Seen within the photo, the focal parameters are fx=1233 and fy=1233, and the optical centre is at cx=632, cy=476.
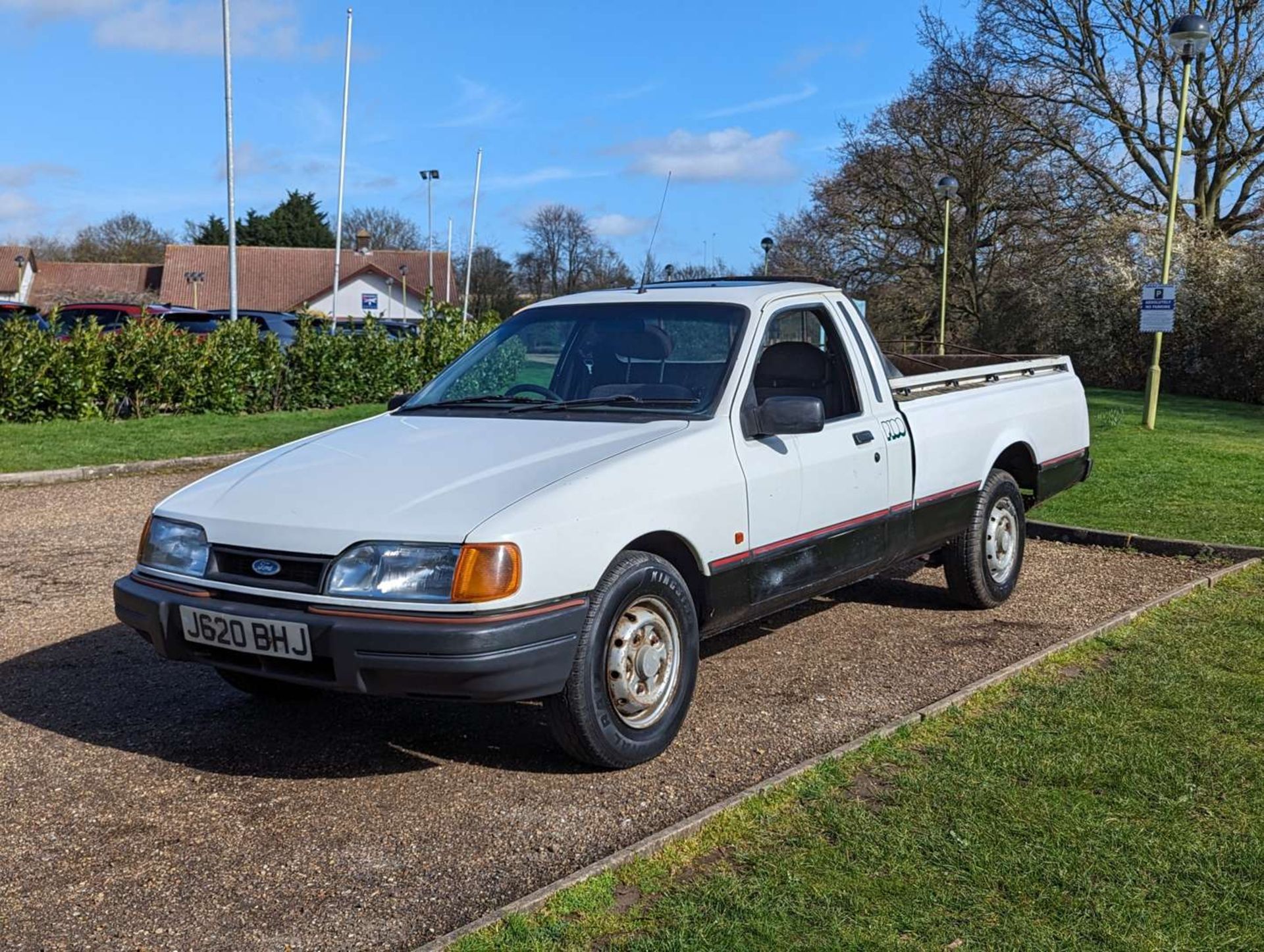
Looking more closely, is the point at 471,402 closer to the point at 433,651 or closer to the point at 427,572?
the point at 427,572

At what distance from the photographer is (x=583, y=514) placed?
4.37 metres

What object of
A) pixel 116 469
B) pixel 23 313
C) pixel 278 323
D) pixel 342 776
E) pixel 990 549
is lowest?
pixel 342 776

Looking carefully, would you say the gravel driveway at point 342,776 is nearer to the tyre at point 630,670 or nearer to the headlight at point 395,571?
the tyre at point 630,670

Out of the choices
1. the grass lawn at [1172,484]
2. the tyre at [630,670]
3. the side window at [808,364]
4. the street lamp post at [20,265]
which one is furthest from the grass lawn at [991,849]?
the street lamp post at [20,265]

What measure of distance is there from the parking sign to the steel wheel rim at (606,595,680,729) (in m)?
14.8

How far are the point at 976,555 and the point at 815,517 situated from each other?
6.21 feet

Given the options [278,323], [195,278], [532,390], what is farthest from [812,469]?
[195,278]

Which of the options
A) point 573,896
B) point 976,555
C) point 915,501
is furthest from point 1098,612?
point 573,896

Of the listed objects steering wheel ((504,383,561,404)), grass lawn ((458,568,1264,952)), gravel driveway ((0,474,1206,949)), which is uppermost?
steering wheel ((504,383,561,404))

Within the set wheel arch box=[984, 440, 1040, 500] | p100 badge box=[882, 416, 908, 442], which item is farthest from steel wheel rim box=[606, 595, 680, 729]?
wheel arch box=[984, 440, 1040, 500]

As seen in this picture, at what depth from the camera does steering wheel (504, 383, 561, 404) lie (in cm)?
567

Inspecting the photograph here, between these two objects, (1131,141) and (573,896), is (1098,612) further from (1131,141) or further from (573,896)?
(1131,141)

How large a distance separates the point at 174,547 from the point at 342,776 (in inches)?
42.4

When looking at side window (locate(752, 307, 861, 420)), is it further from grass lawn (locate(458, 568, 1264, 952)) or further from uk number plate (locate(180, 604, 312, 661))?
uk number plate (locate(180, 604, 312, 661))
